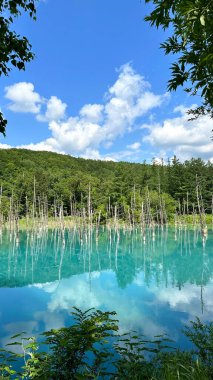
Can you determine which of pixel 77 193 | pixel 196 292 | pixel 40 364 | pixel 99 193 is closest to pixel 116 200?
pixel 99 193

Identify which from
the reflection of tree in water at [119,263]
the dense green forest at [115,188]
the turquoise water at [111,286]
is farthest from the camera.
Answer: the dense green forest at [115,188]

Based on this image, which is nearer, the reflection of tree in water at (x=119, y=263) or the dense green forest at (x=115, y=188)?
the reflection of tree in water at (x=119, y=263)

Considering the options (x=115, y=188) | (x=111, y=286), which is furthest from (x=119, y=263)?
(x=115, y=188)

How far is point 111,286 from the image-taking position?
21391mm

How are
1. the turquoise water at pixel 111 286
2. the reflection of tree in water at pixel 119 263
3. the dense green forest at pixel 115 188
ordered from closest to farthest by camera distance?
the turquoise water at pixel 111 286
the reflection of tree in water at pixel 119 263
the dense green forest at pixel 115 188

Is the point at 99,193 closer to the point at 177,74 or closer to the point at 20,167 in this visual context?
the point at 20,167

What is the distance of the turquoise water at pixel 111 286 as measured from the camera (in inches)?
537

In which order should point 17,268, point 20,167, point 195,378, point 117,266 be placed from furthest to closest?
1. point 20,167
2. point 117,266
3. point 17,268
4. point 195,378

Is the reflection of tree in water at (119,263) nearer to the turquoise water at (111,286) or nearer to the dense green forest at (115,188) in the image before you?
the turquoise water at (111,286)

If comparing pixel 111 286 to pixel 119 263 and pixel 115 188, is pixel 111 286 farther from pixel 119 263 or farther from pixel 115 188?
pixel 115 188

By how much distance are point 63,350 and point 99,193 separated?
70.0 m

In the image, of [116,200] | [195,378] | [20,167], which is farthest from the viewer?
[20,167]

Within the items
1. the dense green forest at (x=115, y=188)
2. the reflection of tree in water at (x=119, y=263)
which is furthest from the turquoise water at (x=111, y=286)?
the dense green forest at (x=115, y=188)

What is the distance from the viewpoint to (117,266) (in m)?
28.3
